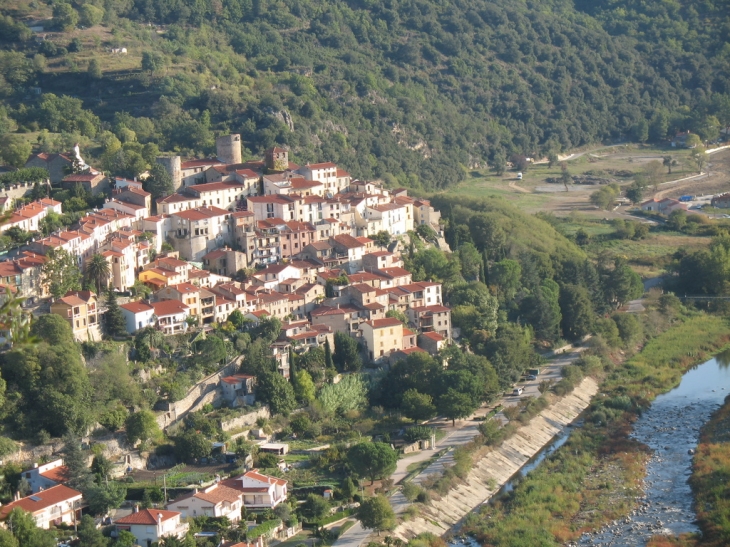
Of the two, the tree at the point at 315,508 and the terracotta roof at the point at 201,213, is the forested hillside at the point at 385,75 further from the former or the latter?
the tree at the point at 315,508

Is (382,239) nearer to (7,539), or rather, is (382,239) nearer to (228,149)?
(228,149)

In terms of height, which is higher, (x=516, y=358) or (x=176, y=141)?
(x=176, y=141)

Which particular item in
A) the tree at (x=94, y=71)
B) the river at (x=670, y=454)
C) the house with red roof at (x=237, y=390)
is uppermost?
the tree at (x=94, y=71)

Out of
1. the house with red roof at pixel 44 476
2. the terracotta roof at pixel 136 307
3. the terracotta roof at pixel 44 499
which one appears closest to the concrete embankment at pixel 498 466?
the terracotta roof at pixel 44 499

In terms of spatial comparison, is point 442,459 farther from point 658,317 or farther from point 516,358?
point 658,317

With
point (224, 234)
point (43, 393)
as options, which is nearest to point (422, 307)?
point (224, 234)

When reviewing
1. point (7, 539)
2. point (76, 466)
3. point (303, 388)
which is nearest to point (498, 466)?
point (303, 388)
